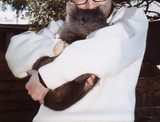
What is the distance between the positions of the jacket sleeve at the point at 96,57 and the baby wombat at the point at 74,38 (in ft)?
0.15

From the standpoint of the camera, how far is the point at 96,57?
1242 mm

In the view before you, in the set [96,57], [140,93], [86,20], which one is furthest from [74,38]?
[140,93]

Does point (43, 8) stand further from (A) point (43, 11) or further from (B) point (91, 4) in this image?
(B) point (91, 4)

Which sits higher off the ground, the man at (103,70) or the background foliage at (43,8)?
the man at (103,70)

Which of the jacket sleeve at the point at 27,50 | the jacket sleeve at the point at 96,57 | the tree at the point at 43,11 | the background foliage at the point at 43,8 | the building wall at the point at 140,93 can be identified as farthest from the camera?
the tree at the point at 43,11

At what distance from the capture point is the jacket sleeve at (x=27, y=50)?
142 cm

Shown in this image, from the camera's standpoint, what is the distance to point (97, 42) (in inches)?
50.2

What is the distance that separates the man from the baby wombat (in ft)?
0.08

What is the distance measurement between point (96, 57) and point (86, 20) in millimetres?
266

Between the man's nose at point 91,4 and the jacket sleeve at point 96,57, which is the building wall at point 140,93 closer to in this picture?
the man's nose at point 91,4

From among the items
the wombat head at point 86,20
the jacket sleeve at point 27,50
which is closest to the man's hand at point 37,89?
the jacket sleeve at point 27,50

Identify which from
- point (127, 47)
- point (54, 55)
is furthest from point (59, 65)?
point (127, 47)

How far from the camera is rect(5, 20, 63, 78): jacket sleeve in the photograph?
55.7 inches

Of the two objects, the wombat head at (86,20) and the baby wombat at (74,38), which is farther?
the wombat head at (86,20)
